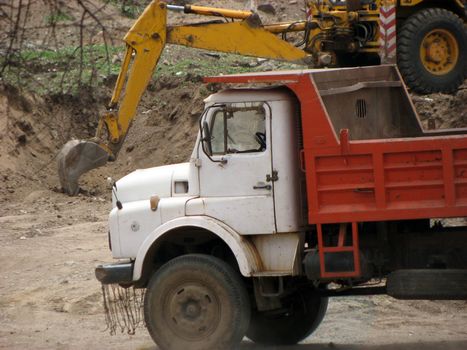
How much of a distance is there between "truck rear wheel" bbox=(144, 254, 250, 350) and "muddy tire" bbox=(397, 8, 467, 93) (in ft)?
31.4

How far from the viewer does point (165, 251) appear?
10.1 metres

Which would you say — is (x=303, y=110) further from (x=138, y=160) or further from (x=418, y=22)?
(x=138, y=160)

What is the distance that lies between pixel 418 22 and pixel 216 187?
9.73 meters

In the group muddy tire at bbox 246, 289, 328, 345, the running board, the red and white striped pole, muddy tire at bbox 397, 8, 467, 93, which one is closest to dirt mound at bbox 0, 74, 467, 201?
the red and white striped pole

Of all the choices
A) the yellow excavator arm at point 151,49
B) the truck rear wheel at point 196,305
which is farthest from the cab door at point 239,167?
the yellow excavator arm at point 151,49

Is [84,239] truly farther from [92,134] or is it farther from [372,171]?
[372,171]

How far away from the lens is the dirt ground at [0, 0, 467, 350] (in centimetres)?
1122

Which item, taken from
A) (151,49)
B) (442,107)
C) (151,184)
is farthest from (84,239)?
(442,107)

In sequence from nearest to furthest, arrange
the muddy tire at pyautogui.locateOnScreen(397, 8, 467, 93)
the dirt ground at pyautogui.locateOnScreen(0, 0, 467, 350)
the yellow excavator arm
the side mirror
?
1. the side mirror
2. the dirt ground at pyautogui.locateOnScreen(0, 0, 467, 350)
3. the yellow excavator arm
4. the muddy tire at pyautogui.locateOnScreen(397, 8, 467, 93)

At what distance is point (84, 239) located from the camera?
1584 cm

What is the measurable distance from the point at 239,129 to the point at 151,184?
1007 millimetres

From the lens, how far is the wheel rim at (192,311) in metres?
9.50

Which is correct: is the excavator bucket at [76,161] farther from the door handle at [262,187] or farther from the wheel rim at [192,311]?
the door handle at [262,187]

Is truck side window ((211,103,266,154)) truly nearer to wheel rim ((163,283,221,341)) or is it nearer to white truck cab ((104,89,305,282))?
white truck cab ((104,89,305,282))
